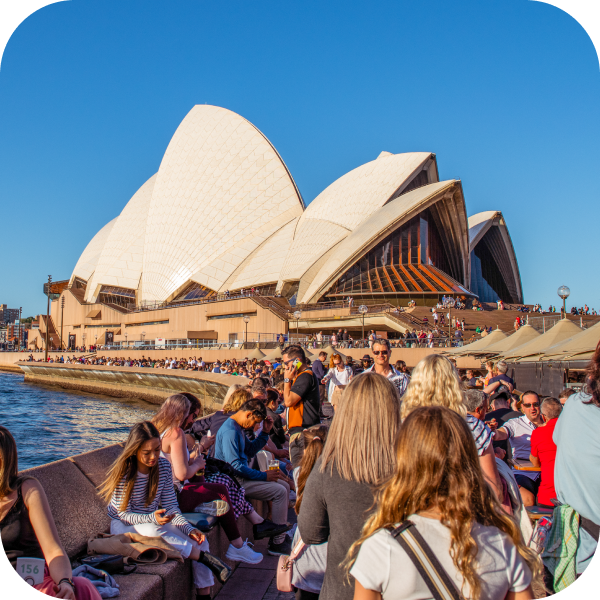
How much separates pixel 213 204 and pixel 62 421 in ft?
90.0

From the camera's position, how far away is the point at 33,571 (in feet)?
6.78

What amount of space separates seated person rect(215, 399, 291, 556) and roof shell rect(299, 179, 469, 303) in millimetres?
28362

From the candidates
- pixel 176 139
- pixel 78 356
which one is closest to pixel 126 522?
pixel 78 356

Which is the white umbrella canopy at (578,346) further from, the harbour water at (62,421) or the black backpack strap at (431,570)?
the harbour water at (62,421)

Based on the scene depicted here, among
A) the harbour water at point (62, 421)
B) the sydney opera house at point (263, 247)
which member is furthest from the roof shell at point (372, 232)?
the harbour water at point (62, 421)

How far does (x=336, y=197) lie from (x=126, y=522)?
37986mm

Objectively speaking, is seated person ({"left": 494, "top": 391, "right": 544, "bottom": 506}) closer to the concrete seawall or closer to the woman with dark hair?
the woman with dark hair

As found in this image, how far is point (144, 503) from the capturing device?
3.03 m

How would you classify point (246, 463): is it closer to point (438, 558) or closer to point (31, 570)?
point (31, 570)

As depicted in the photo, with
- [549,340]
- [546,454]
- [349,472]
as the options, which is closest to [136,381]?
[549,340]

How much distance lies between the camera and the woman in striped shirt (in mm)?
2926

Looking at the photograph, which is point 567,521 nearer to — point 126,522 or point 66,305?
point 126,522

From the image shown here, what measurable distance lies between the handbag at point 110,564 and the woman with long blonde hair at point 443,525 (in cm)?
183

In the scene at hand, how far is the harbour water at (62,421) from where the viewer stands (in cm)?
1163
